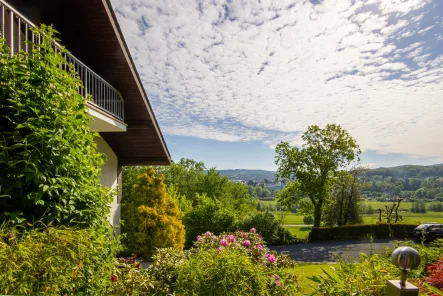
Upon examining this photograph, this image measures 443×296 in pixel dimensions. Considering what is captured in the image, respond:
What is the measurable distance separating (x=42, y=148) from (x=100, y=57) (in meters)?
4.65

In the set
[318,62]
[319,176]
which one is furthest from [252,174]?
[318,62]

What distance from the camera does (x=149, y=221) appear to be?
411 inches

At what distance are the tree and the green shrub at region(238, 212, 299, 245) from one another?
5.17 metres

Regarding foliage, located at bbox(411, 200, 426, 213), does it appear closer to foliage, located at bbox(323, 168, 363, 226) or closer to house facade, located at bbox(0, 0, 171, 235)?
foliage, located at bbox(323, 168, 363, 226)

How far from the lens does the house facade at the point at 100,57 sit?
5426mm

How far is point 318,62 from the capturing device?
9.95m

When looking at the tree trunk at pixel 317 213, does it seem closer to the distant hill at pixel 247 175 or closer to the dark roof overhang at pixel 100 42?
the dark roof overhang at pixel 100 42

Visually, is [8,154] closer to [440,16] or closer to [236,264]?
[236,264]

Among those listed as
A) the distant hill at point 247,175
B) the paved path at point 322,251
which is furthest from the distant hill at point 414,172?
the distant hill at point 247,175

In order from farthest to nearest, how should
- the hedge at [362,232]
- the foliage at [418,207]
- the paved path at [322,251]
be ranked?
the foliage at [418,207] < the hedge at [362,232] < the paved path at [322,251]

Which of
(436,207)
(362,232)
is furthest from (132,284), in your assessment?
(436,207)

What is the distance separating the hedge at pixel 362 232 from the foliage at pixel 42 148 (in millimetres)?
21453

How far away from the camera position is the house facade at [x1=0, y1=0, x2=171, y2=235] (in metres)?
5.43

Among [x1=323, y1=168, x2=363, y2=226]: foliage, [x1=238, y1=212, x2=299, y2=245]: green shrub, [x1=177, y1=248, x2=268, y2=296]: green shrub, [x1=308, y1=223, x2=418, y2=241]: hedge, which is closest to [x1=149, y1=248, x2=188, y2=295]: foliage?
[x1=177, y1=248, x2=268, y2=296]: green shrub
